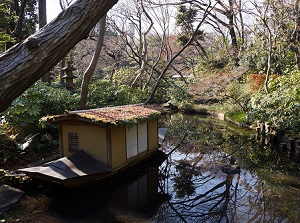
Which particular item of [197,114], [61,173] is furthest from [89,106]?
[197,114]

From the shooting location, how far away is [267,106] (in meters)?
12.6

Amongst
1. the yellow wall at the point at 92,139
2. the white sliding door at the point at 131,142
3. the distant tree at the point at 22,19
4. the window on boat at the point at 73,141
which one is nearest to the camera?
the yellow wall at the point at 92,139

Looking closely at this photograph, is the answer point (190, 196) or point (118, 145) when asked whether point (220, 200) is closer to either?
point (190, 196)

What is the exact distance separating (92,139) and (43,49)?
236 inches

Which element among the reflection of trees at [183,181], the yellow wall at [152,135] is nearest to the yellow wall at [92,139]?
the reflection of trees at [183,181]

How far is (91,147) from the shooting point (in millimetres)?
7762

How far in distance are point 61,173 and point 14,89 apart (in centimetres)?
505

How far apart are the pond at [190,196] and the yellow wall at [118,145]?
721mm

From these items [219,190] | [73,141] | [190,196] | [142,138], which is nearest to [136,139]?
[142,138]

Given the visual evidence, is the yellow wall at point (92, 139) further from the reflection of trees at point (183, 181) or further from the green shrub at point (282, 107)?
the green shrub at point (282, 107)

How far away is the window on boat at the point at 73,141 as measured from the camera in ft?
26.1

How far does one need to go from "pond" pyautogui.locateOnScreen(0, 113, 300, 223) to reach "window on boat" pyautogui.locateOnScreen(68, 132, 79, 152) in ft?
4.05

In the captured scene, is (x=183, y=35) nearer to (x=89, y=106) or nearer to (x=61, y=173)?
(x=89, y=106)

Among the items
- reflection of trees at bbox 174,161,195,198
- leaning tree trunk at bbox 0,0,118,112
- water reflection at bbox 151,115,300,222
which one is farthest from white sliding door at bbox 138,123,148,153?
leaning tree trunk at bbox 0,0,118,112
